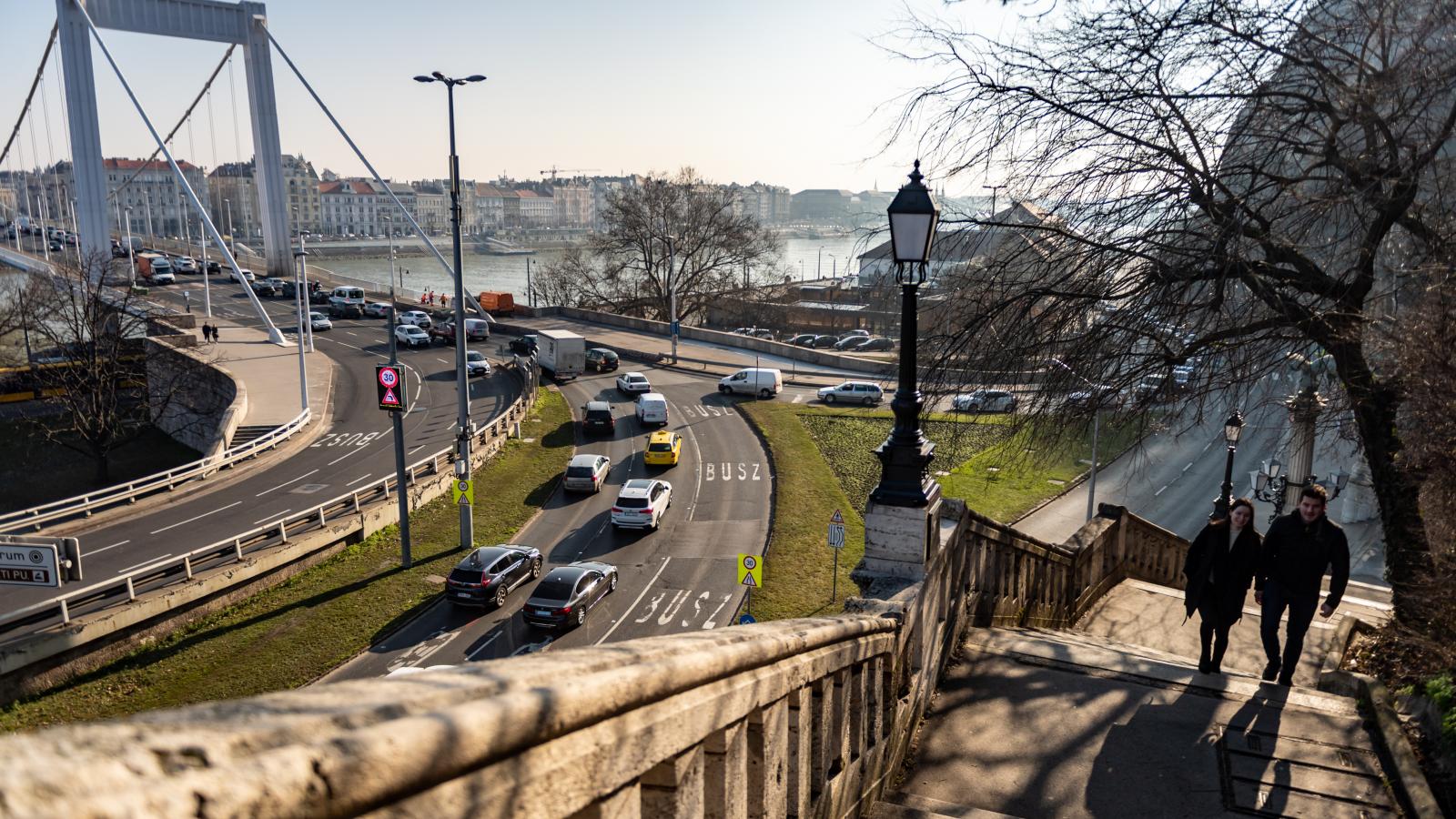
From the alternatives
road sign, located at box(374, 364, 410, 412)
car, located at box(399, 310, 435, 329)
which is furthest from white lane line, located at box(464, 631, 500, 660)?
car, located at box(399, 310, 435, 329)

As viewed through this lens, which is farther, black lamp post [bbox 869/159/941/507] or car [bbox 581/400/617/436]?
car [bbox 581/400/617/436]

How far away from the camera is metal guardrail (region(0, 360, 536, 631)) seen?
54.2 ft

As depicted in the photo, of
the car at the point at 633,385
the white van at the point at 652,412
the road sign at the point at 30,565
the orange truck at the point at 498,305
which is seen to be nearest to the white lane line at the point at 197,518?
the road sign at the point at 30,565

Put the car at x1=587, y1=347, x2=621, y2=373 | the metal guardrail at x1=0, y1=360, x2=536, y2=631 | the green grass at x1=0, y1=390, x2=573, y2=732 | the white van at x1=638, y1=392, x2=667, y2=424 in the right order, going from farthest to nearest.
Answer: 1. the car at x1=587, y1=347, x2=621, y2=373
2. the white van at x1=638, y1=392, x2=667, y2=424
3. the metal guardrail at x1=0, y1=360, x2=536, y2=631
4. the green grass at x1=0, y1=390, x2=573, y2=732

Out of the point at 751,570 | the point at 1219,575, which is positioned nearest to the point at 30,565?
the point at 751,570

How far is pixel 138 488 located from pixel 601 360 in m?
24.8

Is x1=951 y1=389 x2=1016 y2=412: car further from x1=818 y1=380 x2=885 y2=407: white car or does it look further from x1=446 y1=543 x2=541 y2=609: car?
x1=818 y1=380 x2=885 y2=407: white car

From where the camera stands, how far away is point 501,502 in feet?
89.3

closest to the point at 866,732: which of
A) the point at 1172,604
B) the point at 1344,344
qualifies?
the point at 1344,344

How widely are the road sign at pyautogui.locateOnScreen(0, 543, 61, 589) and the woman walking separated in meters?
16.0

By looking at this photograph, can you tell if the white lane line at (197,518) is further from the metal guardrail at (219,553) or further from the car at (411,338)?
the car at (411,338)

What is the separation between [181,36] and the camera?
69.3 m

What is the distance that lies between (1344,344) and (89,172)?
72.1 meters

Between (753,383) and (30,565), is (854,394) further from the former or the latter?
(30,565)
